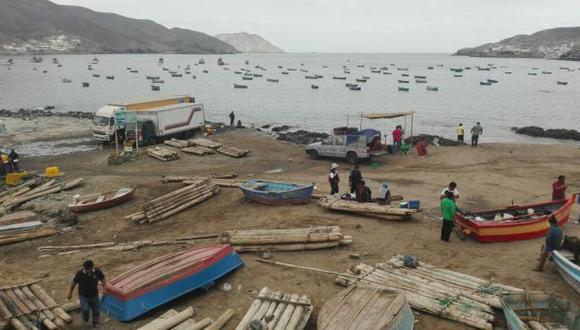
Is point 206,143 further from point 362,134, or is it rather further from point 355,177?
point 355,177

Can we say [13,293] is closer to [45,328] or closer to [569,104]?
[45,328]

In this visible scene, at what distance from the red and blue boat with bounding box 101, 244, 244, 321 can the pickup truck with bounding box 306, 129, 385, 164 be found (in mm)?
17140

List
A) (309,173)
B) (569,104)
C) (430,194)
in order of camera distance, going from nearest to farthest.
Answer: (430,194), (309,173), (569,104)

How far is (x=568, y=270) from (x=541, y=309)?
7.23 feet

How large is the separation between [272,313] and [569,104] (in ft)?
267

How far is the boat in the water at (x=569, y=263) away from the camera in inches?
493

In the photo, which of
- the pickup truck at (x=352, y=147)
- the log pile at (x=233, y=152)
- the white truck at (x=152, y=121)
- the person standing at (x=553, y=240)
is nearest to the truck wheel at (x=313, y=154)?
the pickup truck at (x=352, y=147)

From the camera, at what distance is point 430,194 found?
2322 cm

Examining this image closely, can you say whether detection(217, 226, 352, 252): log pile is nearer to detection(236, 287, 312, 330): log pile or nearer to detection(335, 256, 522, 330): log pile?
detection(335, 256, 522, 330): log pile

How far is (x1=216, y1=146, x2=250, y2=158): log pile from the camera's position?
109ft

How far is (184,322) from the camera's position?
1107cm

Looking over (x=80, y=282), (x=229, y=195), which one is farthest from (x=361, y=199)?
(x=80, y=282)

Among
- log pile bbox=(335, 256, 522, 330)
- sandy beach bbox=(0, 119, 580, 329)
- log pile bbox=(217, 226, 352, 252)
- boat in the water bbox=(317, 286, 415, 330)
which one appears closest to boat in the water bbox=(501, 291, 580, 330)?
log pile bbox=(335, 256, 522, 330)

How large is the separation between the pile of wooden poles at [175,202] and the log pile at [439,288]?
1014 centimetres
